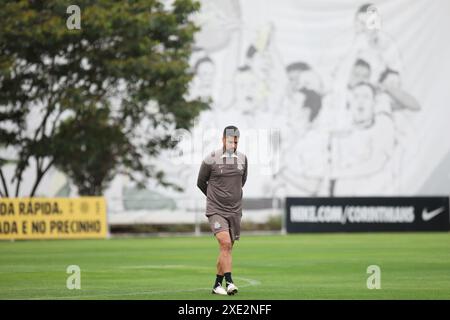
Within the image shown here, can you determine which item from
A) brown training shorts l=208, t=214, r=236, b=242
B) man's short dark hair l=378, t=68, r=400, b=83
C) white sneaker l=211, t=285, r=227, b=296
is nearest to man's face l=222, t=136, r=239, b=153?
brown training shorts l=208, t=214, r=236, b=242

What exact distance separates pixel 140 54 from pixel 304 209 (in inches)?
395

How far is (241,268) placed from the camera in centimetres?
2664

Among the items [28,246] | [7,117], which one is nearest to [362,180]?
[7,117]

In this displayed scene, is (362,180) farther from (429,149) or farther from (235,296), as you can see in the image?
(235,296)

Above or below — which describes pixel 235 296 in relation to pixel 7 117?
below

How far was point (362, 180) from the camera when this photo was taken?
73.1 meters

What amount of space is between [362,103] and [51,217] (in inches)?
1287

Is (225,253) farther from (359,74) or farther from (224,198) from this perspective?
(359,74)

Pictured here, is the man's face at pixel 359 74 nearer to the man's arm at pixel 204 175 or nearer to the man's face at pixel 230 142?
the man's arm at pixel 204 175

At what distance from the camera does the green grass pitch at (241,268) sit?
1967cm

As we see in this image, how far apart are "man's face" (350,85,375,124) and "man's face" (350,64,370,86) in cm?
Answer: 45

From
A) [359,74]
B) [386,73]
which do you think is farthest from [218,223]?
[386,73]

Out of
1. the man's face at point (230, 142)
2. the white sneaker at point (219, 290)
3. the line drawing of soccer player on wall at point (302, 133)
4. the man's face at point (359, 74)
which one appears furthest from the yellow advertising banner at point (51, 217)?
the man's face at point (359, 74)

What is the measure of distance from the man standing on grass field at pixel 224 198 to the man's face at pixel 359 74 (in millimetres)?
55180
